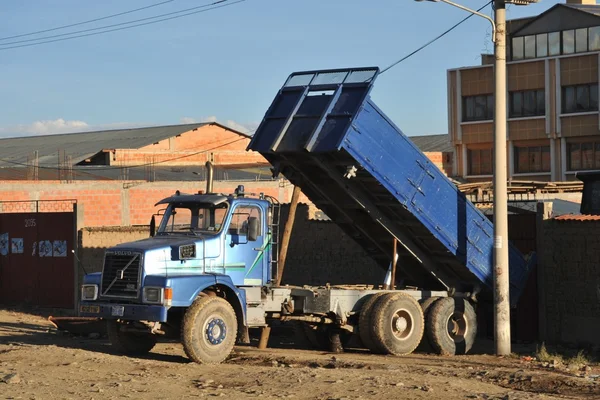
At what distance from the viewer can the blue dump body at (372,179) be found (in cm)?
1558

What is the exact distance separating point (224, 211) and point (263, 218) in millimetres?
699

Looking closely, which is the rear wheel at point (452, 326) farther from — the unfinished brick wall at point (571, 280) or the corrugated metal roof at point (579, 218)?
the corrugated metal roof at point (579, 218)

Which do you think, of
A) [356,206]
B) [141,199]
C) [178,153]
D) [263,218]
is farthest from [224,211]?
[178,153]

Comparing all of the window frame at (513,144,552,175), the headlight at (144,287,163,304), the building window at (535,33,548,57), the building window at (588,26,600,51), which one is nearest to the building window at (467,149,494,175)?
the window frame at (513,144,552,175)

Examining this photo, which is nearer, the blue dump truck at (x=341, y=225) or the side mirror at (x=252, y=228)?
the blue dump truck at (x=341, y=225)

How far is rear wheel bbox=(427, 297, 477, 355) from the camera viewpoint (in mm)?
17172

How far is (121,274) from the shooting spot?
15.4m

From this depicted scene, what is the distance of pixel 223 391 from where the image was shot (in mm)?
12398

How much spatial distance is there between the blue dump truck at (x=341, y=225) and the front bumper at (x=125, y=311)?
0.02m

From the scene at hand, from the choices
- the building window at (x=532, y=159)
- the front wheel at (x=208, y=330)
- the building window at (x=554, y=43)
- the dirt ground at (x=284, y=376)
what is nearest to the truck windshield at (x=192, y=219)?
the front wheel at (x=208, y=330)

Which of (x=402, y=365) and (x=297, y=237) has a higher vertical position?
(x=297, y=237)

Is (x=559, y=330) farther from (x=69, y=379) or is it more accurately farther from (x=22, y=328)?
(x=22, y=328)

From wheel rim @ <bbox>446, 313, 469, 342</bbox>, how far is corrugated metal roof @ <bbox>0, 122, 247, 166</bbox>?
3675 cm

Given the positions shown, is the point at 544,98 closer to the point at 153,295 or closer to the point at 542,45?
the point at 542,45
